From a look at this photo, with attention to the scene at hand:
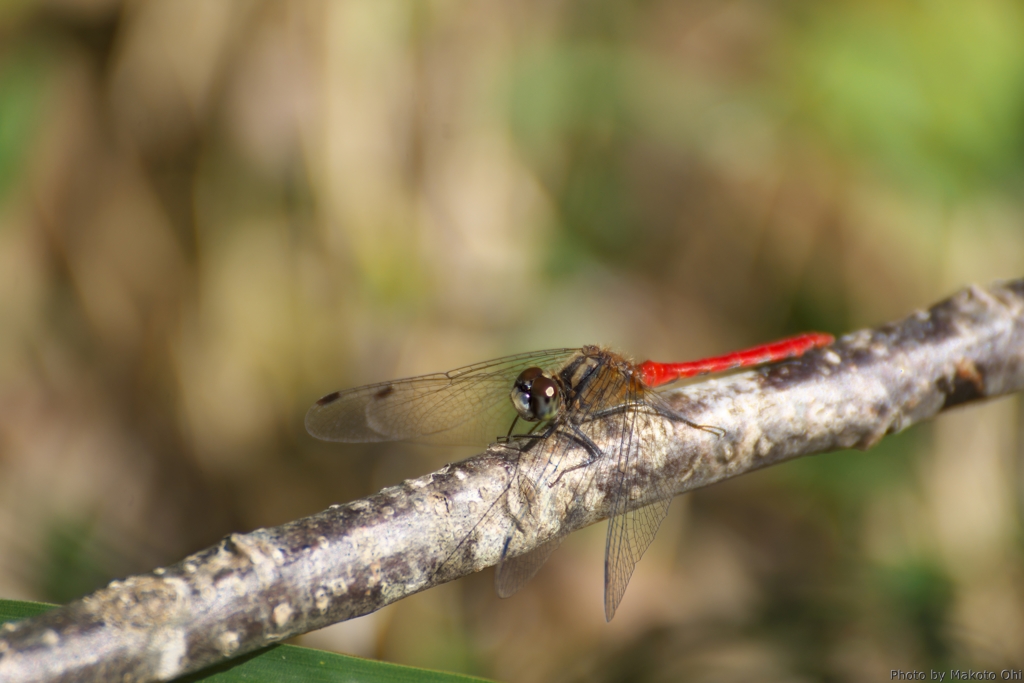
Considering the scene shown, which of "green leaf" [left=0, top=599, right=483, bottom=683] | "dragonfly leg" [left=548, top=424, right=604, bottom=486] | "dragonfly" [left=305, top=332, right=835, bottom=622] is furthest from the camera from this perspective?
"dragonfly" [left=305, top=332, right=835, bottom=622]

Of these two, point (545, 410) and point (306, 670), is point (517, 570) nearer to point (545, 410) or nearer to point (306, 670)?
point (545, 410)

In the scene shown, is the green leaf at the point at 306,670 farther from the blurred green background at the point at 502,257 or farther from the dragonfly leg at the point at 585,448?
the blurred green background at the point at 502,257

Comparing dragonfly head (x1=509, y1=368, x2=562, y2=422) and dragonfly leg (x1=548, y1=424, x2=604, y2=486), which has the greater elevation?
dragonfly head (x1=509, y1=368, x2=562, y2=422)

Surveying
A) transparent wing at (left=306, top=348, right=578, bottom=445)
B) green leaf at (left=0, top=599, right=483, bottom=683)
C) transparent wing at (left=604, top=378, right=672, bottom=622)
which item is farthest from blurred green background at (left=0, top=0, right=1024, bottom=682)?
green leaf at (left=0, top=599, right=483, bottom=683)

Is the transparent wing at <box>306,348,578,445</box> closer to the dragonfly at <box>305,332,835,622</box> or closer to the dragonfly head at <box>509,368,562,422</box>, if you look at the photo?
the dragonfly at <box>305,332,835,622</box>

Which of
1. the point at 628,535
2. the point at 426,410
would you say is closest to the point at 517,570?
the point at 628,535

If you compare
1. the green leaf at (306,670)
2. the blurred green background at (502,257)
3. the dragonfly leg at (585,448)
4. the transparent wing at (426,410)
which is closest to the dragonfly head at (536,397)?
the transparent wing at (426,410)
